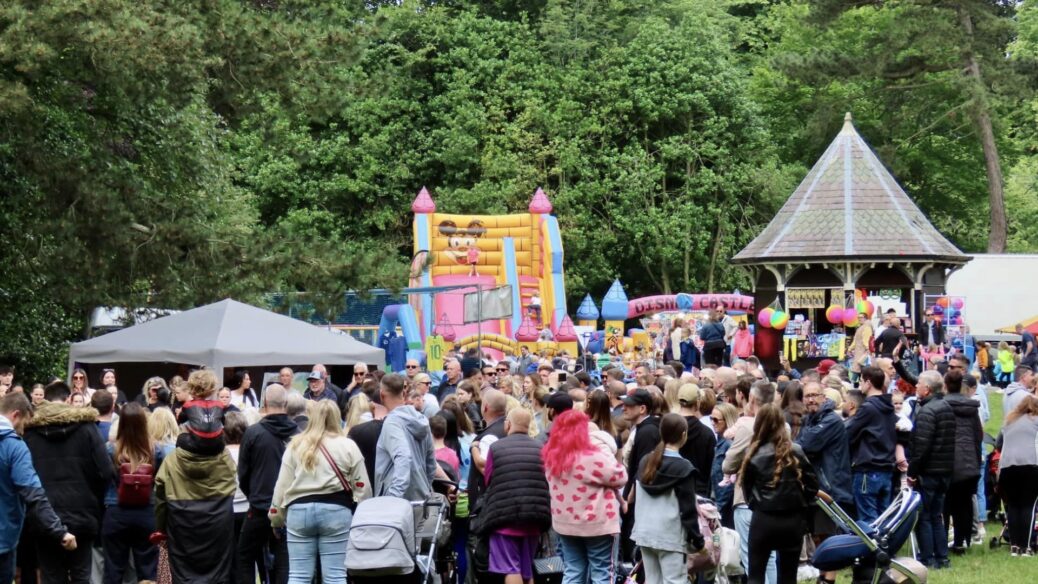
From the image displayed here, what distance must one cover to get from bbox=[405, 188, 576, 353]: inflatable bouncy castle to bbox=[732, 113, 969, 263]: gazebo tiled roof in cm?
747

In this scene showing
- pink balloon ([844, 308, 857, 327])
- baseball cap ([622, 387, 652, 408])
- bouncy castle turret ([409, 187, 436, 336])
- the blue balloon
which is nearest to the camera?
baseball cap ([622, 387, 652, 408])

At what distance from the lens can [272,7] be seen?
2181cm

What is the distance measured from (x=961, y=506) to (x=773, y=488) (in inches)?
171

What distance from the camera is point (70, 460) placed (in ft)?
30.9

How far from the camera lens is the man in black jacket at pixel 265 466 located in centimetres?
948

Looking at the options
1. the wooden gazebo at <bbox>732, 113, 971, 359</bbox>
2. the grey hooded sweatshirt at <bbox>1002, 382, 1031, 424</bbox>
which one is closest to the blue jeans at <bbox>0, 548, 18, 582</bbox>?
the grey hooded sweatshirt at <bbox>1002, 382, 1031, 424</bbox>

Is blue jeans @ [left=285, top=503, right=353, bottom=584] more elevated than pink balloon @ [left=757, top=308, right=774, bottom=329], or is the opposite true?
pink balloon @ [left=757, top=308, right=774, bottom=329]

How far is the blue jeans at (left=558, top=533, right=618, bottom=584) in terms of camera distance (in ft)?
30.4

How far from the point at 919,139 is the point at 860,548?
1561 inches

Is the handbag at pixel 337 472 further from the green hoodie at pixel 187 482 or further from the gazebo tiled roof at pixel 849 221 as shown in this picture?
the gazebo tiled roof at pixel 849 221

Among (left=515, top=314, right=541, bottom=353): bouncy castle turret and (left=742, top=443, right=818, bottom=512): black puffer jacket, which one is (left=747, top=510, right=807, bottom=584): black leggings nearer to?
(left=742, top=443, right=818, bottom=512): black puffer jacket

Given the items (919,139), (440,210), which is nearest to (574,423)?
(440,210)

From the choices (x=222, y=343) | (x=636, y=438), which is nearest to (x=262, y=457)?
(x=636, y=438)

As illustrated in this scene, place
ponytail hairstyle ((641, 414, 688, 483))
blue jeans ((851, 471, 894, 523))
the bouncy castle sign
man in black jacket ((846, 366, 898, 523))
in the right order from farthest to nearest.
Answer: the bouncy castle sign, blue jeans ((851, 471, 894, 523)), man in black jacket ((846, 366, 898, 523)), ponytail hairstyle ((641, 414, 688, 483))
